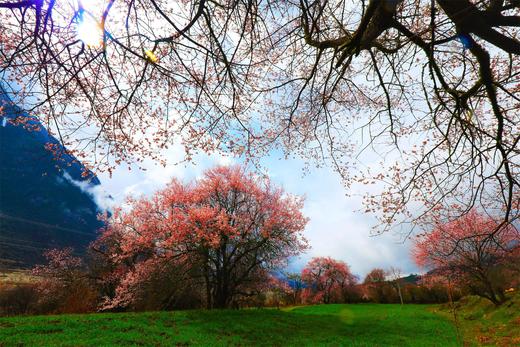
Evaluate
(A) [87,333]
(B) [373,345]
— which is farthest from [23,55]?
(B) [373,345]

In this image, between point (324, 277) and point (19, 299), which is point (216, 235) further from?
point (324, 277)

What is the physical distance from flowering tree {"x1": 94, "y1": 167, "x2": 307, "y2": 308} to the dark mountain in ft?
217

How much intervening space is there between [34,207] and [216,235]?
120 meters

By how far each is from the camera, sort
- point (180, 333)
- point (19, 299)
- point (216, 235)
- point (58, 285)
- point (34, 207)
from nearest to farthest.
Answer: point (180, 333) < point (216, 235) < point (19, 299) < point (58, 285) < point (34, 207)

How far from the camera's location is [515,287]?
65.5 ft

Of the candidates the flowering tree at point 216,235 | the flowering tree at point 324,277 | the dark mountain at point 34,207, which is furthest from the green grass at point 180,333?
the dark mountain at point 34,207

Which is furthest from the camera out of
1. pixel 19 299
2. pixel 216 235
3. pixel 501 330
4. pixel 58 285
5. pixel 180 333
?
pixel 58 285

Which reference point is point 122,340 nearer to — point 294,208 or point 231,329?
point 231,329

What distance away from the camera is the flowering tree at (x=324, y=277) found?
2064 inches

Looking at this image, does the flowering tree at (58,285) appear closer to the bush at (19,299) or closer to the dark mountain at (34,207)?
the bush at (19,299)

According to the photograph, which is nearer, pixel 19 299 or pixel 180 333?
pixel 180 333

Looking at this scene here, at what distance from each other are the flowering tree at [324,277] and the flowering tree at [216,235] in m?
38.7

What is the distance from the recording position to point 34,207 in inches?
4011

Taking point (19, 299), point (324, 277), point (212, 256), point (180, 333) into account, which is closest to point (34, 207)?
point (19, 299)
